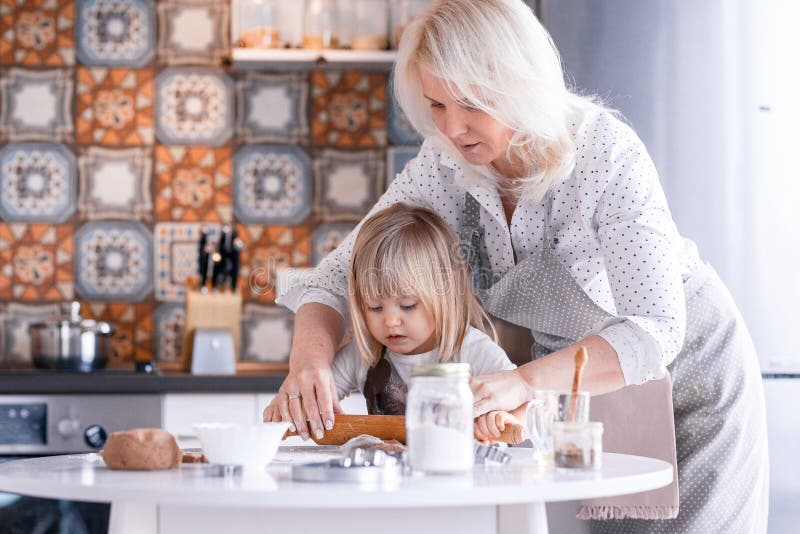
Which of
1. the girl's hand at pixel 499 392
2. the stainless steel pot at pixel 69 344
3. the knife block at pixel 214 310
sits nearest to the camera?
the girl's hand at pixel 499 392

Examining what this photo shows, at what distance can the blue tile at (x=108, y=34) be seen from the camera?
12.2 ft

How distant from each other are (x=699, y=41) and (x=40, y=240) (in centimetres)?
220

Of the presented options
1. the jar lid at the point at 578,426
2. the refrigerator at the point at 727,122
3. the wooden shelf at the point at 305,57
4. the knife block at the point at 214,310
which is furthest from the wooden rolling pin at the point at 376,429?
the wooden shelf at the point at 305,57

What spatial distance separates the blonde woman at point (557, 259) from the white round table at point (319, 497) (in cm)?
25

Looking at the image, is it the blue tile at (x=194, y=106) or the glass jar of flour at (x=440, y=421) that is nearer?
the glass jar of flour at (x=440, y=421)

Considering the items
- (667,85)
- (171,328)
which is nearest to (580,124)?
(667,85)

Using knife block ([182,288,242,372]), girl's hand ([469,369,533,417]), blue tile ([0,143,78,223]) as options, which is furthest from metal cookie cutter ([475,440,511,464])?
blue tile ([0,143,78,223])

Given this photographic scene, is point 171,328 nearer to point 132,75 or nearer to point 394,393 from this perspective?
point 132,75

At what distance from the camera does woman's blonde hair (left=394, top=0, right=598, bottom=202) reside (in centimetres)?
163

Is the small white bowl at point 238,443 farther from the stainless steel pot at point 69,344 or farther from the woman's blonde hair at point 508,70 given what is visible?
the stainless steel pot at point 69,344

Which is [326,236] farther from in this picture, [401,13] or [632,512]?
[632,512]

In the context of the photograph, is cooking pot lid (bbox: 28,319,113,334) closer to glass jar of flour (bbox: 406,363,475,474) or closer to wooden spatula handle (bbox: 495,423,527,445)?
wooden spatula handle (bbox: 495,423,527,445)

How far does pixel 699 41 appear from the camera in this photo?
2705mm

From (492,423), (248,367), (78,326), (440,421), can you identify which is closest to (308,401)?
(492,423)
